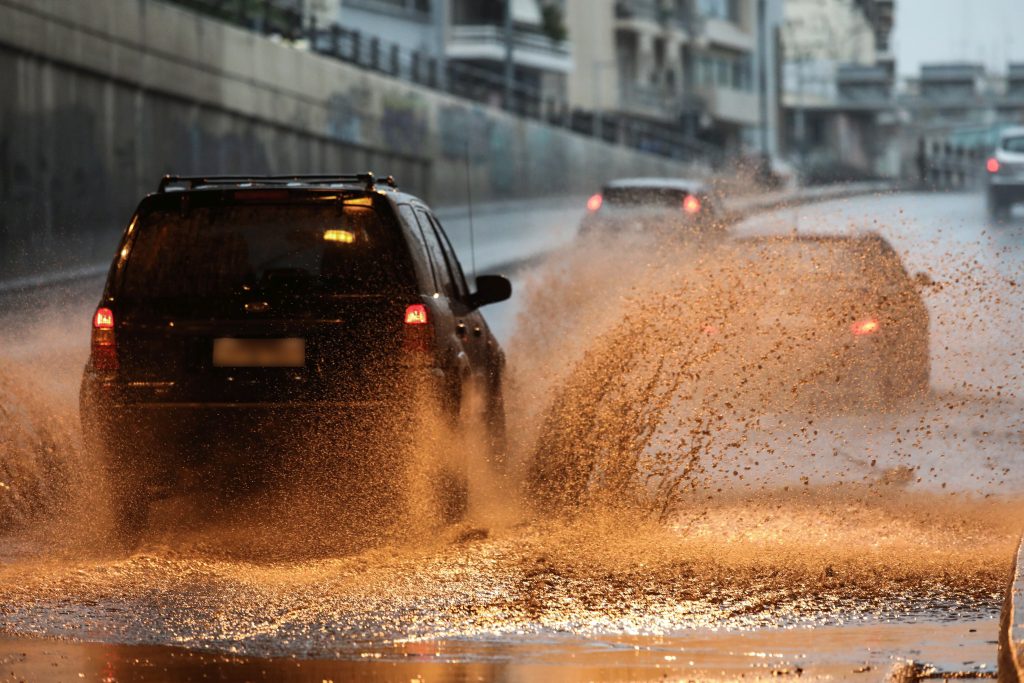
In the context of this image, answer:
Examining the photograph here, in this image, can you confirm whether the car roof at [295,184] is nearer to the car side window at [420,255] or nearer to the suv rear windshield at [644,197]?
the car side window at [420,255]

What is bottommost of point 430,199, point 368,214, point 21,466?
point 430,199

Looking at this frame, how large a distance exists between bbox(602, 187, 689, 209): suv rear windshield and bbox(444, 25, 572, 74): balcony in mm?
50206

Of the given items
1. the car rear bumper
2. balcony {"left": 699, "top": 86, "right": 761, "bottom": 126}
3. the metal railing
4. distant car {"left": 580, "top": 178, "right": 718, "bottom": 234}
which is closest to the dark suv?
distant car {"left": 580, "top": 178, "right": 718, "bottom": 234}

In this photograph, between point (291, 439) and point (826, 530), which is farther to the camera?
point (826, 530)

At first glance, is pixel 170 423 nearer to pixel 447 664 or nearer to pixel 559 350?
pixel 447 664

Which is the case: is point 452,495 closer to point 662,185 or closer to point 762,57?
point 662,185

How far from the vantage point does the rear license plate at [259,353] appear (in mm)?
7395

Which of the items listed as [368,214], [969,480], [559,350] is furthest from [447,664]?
[559,350]

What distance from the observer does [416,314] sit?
7.48 m

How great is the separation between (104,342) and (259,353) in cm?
63

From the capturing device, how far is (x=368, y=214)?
7590mm

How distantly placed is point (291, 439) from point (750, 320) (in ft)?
13.6

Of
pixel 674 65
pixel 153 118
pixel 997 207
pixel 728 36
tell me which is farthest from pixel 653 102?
pixel 153 118

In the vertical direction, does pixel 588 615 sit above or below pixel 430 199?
above
